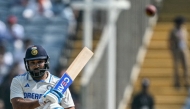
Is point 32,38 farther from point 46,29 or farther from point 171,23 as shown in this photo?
point 171,23

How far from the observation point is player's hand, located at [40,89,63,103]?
376 inches

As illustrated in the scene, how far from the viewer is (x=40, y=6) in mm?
21766

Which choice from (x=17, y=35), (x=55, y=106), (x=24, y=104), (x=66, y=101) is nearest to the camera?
(x=55, y=106)

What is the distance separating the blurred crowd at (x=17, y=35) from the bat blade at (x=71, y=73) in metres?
7.11

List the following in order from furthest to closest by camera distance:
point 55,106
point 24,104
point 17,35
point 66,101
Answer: point 17,35, point 66,101, point 24,104, point 55,106

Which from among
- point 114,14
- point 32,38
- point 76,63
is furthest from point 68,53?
point 76,63

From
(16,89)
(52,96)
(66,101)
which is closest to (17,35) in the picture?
(16,89)

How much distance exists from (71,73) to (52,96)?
0.63 meters

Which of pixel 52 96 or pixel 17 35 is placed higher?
pixel 52 96

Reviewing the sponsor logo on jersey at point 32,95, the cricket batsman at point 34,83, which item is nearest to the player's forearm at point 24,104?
the cricket batsman at point 34,83

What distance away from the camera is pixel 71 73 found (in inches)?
398

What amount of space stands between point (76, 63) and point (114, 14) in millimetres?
8476

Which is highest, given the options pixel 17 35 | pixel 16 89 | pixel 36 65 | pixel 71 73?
pixel 36 65

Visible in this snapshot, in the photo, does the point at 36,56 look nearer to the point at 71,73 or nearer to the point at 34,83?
the point at 34,83
